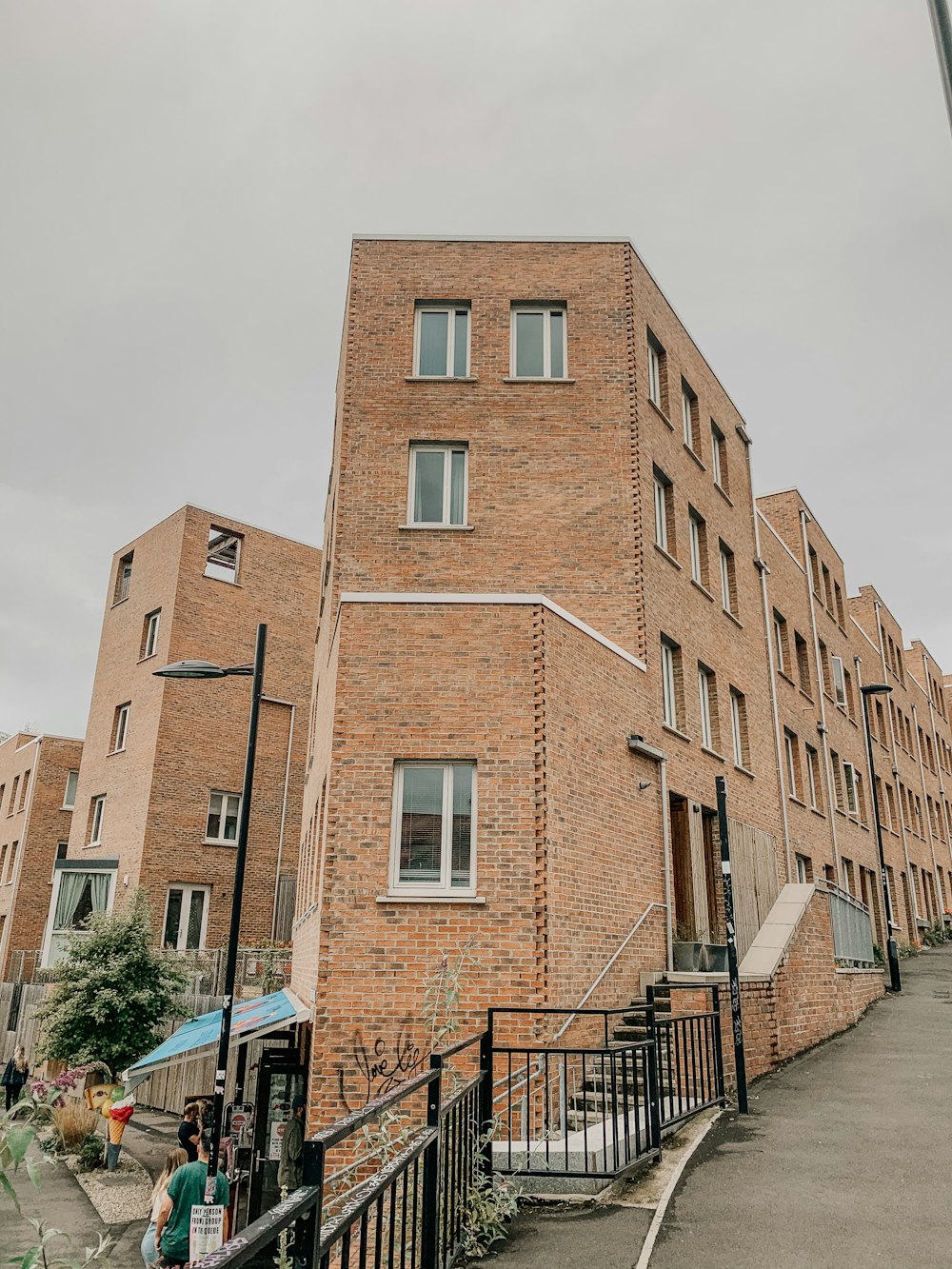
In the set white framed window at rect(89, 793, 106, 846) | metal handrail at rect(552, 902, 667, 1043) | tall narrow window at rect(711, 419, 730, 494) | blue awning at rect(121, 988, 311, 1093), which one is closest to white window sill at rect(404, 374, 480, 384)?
tall narrow window at rect(711, 419, 730, 494)

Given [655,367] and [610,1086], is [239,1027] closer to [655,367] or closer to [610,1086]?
[610,1086]

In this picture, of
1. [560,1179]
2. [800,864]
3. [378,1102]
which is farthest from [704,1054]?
[800,864]

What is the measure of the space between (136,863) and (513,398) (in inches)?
685

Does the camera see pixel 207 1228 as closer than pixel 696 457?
Yes

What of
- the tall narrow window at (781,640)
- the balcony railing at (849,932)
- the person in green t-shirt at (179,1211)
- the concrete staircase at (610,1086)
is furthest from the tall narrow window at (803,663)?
the person in green t-shirt at (179,1211)

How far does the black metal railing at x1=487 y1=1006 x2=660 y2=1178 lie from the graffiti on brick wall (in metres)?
0.97

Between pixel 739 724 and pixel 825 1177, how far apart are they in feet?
42.8

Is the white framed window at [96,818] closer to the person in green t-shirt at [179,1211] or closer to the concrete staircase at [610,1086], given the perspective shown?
the person in green t-shirt at [179,1211]

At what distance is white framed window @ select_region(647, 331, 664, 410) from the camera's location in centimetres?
1853

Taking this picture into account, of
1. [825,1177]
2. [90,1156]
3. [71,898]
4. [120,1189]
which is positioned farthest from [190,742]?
[825,1177]

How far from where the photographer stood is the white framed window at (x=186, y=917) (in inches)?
1043

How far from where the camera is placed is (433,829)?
452 inches

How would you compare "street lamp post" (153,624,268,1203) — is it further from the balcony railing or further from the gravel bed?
the balcony railing

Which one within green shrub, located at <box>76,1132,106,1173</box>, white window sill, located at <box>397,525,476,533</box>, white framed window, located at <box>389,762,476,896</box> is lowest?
green shrub, located at <box>76,1132,106,1173</box>
